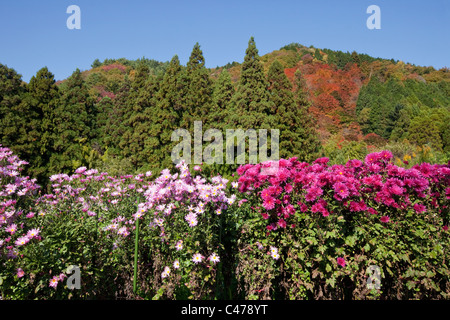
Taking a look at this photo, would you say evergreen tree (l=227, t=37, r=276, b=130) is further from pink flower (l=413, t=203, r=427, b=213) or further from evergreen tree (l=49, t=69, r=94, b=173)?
evergreen tree (l=49, t=69, r=94, b=173)

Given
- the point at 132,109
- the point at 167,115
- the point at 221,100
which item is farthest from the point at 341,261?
the point at 132,109

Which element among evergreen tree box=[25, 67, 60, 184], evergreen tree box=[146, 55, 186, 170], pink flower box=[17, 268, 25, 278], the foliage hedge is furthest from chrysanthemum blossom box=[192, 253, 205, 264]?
evergreen tree box=[25, 67, 60, 184]

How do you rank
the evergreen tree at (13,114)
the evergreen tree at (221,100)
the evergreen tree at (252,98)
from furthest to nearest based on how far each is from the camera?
the evergreen tree at (221,100) < the evergreen tree at (13,114) < the evergreen tree at (252,98)

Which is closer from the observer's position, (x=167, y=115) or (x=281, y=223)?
(x=281, y=223)

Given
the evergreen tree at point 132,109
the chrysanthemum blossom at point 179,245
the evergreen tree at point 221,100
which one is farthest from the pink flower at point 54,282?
the evergreen tree at point 132,109

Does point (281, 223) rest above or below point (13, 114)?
below

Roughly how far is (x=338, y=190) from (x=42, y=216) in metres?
2.70

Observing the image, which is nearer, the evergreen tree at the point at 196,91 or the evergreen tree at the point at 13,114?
the evergreen tree at the point at 13,114

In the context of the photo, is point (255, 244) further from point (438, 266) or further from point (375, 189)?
point (438, 266)

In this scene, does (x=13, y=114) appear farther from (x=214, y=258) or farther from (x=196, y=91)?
(x=214, y=258)

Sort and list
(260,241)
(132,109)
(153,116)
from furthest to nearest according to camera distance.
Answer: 1. (132,109)
2. (153,116)
3. (260,241)

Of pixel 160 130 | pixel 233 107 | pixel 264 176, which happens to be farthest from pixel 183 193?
pixel 160 130

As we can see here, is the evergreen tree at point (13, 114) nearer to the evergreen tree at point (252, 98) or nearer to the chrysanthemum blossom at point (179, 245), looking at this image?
the evergreen tree at point (252, 98)

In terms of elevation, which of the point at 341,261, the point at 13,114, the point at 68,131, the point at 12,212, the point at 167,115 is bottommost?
the point at 341,261
